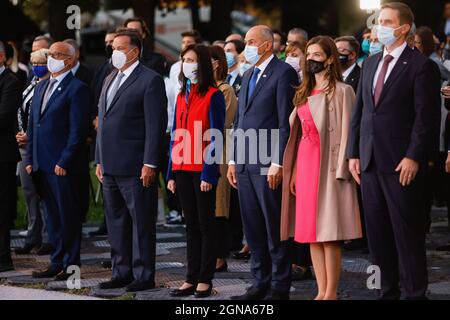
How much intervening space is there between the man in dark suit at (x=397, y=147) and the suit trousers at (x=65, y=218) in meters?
3.46

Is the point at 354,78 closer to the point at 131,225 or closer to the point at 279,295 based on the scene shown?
the point at 131,225

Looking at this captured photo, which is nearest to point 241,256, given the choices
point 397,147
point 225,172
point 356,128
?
point 225,172

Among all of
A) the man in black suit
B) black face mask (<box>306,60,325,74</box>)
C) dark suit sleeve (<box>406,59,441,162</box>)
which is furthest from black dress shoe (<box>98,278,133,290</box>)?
the man in black suit

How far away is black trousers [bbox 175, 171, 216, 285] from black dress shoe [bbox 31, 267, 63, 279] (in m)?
1.85

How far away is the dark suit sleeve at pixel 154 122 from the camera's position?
10.9 m

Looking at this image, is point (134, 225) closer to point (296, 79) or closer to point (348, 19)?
point (296, 79)

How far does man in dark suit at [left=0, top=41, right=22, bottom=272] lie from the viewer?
40.9 feet

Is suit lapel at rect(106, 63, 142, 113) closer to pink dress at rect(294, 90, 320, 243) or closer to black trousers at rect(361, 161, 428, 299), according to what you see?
pink dress at rect(294, 90, 320, 243)

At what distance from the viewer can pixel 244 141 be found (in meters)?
10.2

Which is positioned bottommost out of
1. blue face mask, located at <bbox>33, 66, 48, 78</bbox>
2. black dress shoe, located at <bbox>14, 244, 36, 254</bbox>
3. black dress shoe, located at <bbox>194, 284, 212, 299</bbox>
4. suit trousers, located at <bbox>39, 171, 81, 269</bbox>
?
black dress shoe, located at <bbox>14, 244, 36, 254</bbox>

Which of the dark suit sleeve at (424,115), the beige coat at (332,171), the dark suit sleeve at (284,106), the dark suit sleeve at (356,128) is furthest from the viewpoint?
the dark suit sleeve at (284,106)

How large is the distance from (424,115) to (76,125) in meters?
4.02

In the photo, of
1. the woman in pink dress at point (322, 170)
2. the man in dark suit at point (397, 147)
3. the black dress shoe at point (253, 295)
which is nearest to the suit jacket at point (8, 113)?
the black dress shoe at point (253, 295)

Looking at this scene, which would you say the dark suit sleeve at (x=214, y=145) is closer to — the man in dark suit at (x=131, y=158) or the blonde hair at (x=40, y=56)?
the man in dark suit at (x=131, y=158)
